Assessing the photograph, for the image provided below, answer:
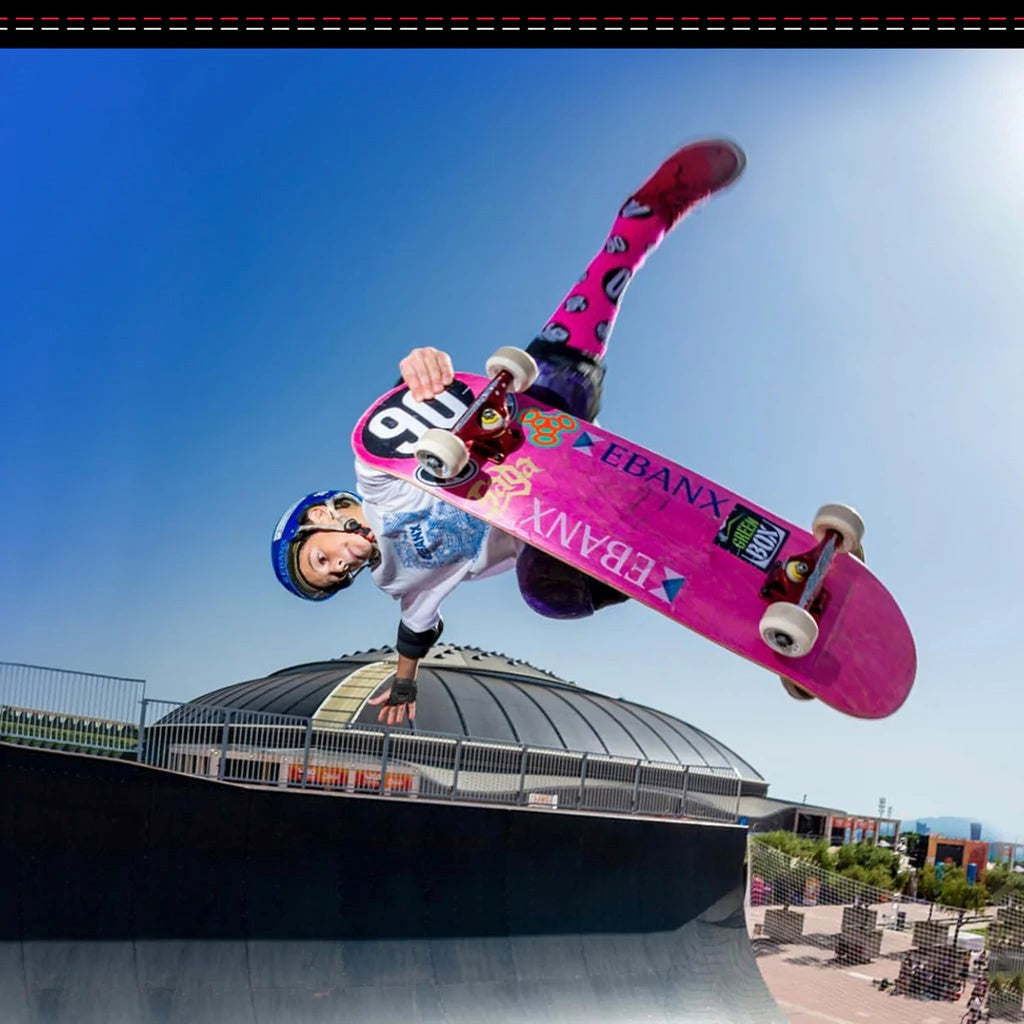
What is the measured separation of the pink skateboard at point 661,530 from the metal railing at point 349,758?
325cm

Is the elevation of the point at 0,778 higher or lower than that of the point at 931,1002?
higher

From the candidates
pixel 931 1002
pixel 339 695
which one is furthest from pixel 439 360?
pixel 931 1002

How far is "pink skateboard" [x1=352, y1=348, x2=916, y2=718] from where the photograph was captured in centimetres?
919

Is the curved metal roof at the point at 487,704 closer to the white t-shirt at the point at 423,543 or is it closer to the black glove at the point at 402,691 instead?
the black glove at the point at 402,691

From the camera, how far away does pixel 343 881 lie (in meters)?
10.9

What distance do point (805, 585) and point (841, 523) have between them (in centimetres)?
66

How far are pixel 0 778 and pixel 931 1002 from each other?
1485 cm

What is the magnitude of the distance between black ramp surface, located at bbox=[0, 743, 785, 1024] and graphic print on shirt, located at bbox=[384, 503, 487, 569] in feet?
8.53

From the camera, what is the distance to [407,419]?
1115cm

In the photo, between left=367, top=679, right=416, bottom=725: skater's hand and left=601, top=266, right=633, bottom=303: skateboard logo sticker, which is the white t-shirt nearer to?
left=367, top=679, right=416, bottom=725: skater's hand

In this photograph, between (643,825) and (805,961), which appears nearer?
(643,825)

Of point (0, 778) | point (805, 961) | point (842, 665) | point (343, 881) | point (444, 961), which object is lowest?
point (805, 961)
